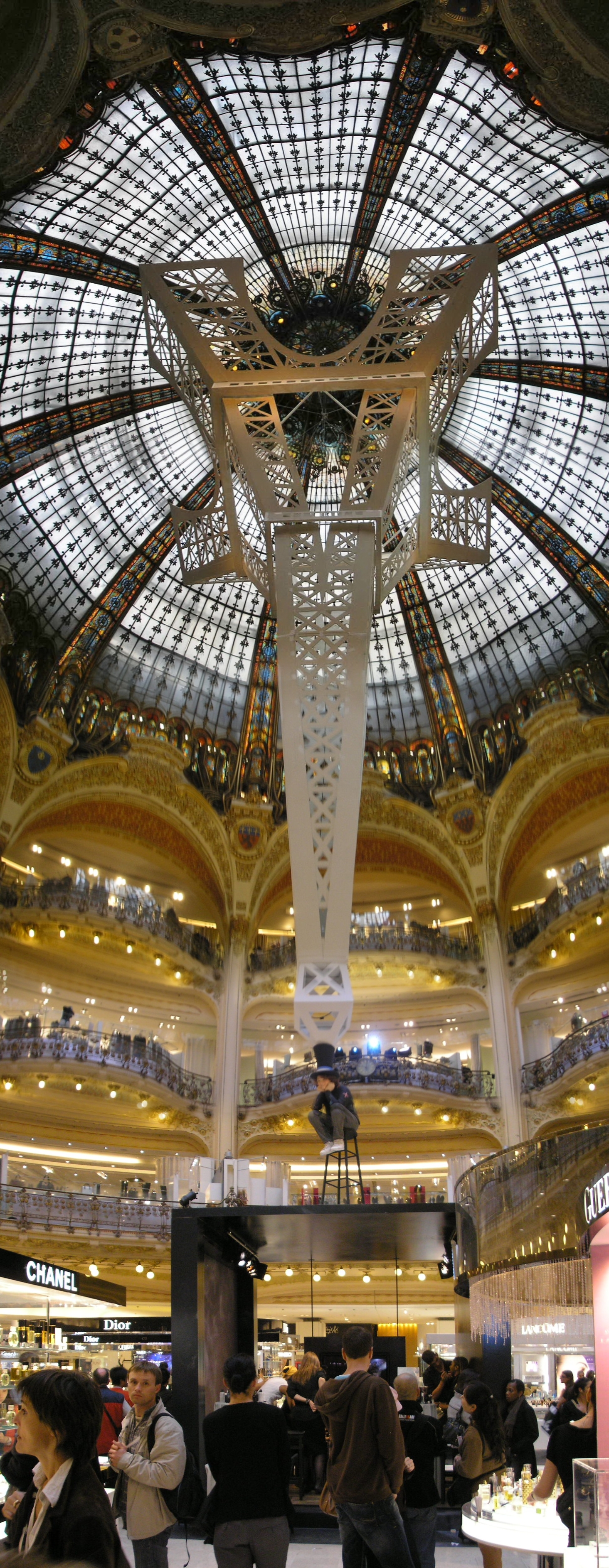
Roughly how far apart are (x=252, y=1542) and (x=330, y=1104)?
36.2 feet

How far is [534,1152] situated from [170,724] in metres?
26.4

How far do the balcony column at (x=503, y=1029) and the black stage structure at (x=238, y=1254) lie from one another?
1257 cm

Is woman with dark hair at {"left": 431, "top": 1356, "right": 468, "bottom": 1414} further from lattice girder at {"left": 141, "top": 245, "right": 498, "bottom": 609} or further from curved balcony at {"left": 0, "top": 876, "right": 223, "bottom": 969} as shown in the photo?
curved balcony at {"left": 0, "top": 876, "right": 223, "bottom": 969}

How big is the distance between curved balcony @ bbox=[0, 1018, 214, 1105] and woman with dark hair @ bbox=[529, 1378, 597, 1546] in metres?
25.1

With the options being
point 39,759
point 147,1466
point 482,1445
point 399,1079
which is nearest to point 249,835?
point 39,759

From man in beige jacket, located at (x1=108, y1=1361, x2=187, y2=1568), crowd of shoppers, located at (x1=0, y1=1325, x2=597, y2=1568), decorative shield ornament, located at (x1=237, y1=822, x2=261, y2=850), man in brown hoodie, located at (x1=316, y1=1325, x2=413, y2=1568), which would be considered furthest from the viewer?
decorative shield ornament, located at (x1=237, y1=822, x2=261, y2=850)

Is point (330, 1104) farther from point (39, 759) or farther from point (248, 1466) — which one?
point (39, 759)

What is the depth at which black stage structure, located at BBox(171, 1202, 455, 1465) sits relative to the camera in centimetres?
1468

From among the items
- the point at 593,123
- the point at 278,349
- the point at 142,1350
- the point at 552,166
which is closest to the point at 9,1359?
the point at 142,1350

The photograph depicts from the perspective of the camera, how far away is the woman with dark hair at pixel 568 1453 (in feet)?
26.6

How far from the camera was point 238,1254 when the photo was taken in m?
18.8

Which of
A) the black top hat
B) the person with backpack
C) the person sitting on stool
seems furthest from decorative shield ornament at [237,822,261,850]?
the person with backpack

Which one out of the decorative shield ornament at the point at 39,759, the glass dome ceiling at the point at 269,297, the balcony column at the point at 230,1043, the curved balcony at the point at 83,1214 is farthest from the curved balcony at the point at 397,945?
the decorative shield ornament at the point at 39,759

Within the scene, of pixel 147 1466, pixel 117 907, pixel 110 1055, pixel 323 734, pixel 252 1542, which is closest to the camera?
pixel 252 1542
